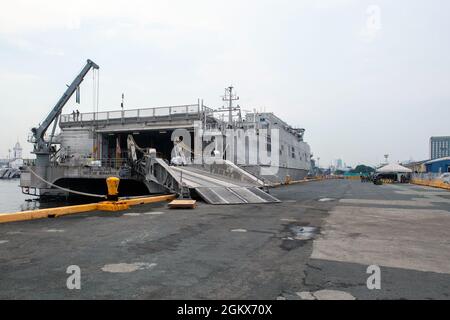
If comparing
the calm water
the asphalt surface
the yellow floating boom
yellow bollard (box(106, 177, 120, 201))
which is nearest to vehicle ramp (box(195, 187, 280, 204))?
the yellow floating boom

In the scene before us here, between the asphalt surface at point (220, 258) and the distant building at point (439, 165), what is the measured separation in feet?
183

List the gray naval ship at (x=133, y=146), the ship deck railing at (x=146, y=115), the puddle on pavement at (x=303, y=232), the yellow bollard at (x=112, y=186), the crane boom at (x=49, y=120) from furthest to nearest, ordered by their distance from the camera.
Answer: the crane boom at (x=49, y=120), the ship deck railing at (x=146, y=115), the gray naval ship at (x=133, y=146), the yellow bollard at (x=112, y=186), the puddle on pavement at (x=303, y=232)

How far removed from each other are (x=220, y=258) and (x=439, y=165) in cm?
6585

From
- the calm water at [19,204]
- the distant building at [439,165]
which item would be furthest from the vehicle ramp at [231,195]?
the distant building at [439,165]

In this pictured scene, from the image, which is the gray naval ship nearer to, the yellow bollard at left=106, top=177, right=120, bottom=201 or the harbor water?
the harbor water

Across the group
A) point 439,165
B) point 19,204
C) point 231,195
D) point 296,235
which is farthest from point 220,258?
point 439,165

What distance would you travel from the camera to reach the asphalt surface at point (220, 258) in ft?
14.5

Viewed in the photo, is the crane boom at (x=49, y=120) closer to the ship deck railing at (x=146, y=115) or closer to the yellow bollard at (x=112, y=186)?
the ship deck railing at (x=146, y=115)

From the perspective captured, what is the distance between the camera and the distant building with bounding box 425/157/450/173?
5828cm

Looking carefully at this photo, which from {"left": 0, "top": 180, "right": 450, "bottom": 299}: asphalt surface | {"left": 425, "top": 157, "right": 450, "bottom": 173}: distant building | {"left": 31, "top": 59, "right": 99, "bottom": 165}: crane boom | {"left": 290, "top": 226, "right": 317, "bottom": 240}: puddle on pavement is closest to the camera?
{"left": 0, "top": 180, "right": 450, "bottom": 299}: asphalt surface

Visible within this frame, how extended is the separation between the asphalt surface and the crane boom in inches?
1201

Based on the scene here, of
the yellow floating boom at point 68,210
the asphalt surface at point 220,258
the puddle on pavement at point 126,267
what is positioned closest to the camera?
the asphalt surface at point 220,258

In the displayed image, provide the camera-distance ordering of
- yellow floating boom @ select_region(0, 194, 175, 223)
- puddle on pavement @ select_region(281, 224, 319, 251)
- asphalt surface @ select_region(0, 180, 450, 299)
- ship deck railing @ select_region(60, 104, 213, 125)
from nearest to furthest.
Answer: asphalt surface @ select_region(0, 180, 450, 299) → puddle on pavement @ select_region(281, 224, 319, 251) → yellow floating boom @ select_region(0, 194, 175, 223) → ship deck railing @ select_region(60, 104, 213, 125)
